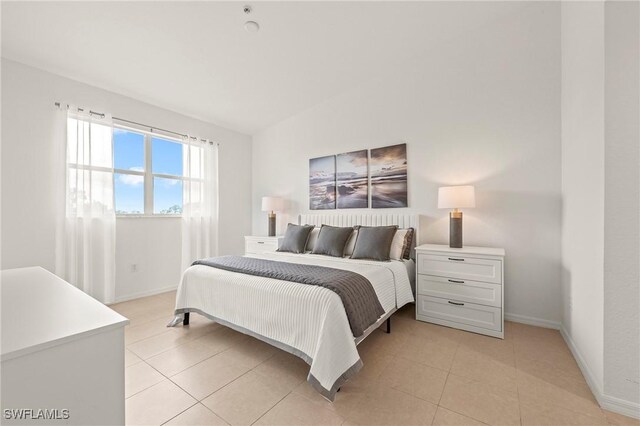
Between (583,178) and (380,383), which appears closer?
(380,383)

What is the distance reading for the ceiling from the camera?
227 cm

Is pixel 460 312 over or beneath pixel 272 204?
beneath

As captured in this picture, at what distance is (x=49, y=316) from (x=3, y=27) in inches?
124

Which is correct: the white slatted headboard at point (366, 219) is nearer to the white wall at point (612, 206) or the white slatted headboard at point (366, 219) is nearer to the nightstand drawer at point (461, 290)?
the nightstand drawer at point (461, 290)

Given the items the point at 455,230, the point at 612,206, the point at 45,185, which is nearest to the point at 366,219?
the point at 455,230

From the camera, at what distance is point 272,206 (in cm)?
434

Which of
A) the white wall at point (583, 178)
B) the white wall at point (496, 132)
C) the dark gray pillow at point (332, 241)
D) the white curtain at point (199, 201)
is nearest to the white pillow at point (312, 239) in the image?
the dark gray pillow at point (332, 241)

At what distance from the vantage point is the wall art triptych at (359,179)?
3.38 metres

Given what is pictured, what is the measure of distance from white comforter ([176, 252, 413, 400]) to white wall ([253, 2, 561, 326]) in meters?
1.12

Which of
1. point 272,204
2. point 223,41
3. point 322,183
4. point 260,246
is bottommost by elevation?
point 260,246

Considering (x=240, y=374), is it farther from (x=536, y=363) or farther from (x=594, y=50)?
(x=594, y=50)

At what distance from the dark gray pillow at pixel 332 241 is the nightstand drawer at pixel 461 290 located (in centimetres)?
93

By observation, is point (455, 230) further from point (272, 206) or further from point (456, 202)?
point (272, 206)

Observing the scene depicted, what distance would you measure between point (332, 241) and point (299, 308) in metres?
1.47
